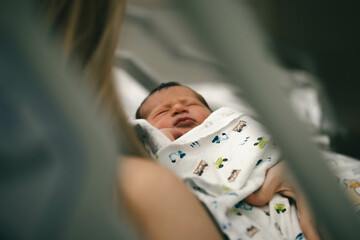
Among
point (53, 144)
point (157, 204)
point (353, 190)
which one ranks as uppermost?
point (53, 144)

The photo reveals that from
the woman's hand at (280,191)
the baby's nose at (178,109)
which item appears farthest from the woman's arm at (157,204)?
the baby's nose at (178,109)

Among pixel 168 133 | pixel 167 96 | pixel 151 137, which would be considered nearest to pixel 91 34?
pixel 151 137

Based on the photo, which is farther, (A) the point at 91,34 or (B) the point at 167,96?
(B) the point at 167,96

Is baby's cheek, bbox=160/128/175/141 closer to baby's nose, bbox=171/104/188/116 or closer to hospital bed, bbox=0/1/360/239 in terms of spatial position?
baby's nose, bbox=171/104/188/116

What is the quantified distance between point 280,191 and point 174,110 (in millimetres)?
379

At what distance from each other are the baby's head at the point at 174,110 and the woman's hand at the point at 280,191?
280 millimetres

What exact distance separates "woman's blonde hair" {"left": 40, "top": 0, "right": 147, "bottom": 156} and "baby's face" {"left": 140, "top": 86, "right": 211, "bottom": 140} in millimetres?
435

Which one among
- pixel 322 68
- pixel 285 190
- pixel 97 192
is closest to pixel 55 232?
pixel 97 192

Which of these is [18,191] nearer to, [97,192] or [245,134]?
[97,192]

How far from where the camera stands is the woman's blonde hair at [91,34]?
0.34 meters

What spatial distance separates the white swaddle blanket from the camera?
1.75 ft

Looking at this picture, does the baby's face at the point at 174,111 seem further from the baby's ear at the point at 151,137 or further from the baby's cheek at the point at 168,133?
the baby's ear at the point at 151,137

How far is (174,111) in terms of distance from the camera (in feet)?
2.99

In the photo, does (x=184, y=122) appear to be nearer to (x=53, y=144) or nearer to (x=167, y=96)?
(x=167, y=96)
